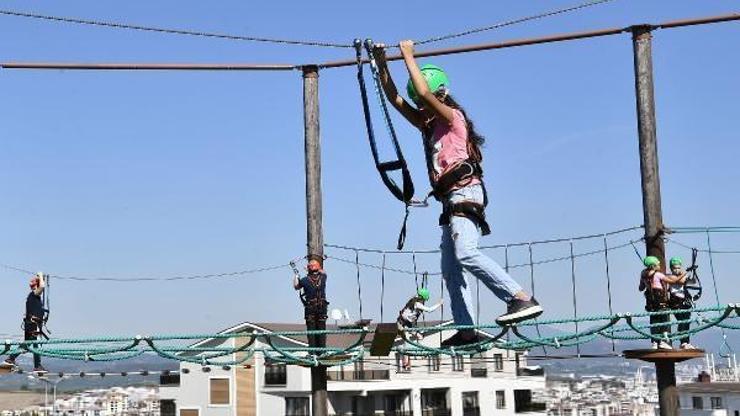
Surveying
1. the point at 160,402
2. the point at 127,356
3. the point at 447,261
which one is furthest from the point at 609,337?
the point at 160,402

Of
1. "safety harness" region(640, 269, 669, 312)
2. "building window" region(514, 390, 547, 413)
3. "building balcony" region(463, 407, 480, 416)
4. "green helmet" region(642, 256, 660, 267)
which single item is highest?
"green helmet" region(642, 256, 660, 267)

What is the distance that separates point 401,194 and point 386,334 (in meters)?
1.16

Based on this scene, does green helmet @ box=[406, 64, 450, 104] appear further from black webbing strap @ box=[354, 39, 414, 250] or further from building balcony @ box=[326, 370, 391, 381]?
building balcony @ box=[326, 370, 391, 381]

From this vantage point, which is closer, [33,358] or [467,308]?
[467,308]

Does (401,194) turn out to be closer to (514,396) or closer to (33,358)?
(33,358)

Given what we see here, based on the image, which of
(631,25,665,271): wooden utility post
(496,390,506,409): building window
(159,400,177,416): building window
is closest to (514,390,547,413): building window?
(496,390,506,409): building window

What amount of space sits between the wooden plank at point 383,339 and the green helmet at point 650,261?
293 cm

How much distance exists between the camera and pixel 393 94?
847 centimetres

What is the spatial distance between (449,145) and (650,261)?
312 cm

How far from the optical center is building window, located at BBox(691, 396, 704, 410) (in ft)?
262

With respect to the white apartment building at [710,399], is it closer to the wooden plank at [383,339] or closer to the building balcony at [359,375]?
the building balcony at [359,375]

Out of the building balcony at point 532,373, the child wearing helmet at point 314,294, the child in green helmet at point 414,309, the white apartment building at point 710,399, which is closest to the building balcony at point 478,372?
the building balcony at point 532,373

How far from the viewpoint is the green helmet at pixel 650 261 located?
1000cm

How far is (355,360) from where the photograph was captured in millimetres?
9523
